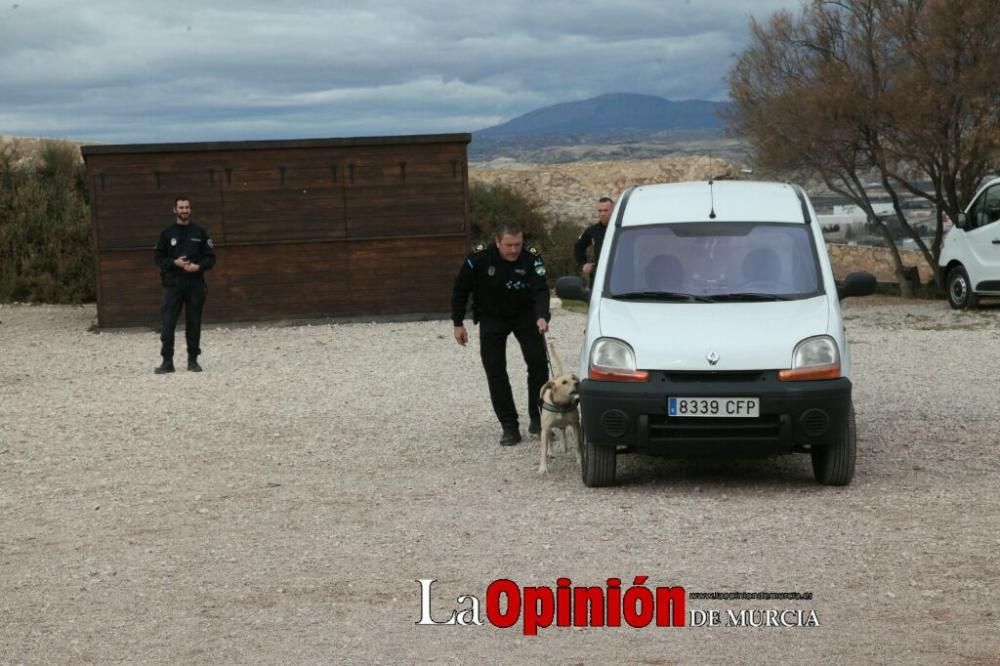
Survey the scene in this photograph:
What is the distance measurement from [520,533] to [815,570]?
5.65 ft

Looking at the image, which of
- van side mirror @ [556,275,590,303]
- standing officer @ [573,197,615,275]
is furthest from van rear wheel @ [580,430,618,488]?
standing officer @ [573,197,615,275]

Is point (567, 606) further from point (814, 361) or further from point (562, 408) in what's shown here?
point (562, 408)

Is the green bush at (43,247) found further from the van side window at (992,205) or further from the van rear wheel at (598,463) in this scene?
the van rear wheel at (598,463)

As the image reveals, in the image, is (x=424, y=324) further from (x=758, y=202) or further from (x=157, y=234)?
(x=758, y=202)

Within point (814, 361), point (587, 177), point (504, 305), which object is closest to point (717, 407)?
point (814, 361)

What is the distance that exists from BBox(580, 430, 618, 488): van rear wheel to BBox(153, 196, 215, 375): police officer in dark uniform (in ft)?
27.3

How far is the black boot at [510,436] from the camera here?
11.6 metres

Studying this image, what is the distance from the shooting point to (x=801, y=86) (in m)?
33.3

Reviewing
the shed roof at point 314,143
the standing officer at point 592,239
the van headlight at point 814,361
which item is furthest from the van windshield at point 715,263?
the shed roof at point 314,143

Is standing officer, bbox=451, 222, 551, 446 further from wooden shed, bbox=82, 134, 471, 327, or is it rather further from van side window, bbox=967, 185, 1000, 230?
van side window, bbox=967, 185, 1000, 230

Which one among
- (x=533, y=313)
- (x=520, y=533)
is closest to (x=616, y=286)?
(x=533, y=313)

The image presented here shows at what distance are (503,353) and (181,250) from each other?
646 cm

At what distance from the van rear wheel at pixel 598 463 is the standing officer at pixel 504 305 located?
1904mm

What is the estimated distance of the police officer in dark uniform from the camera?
1695 centimetres
